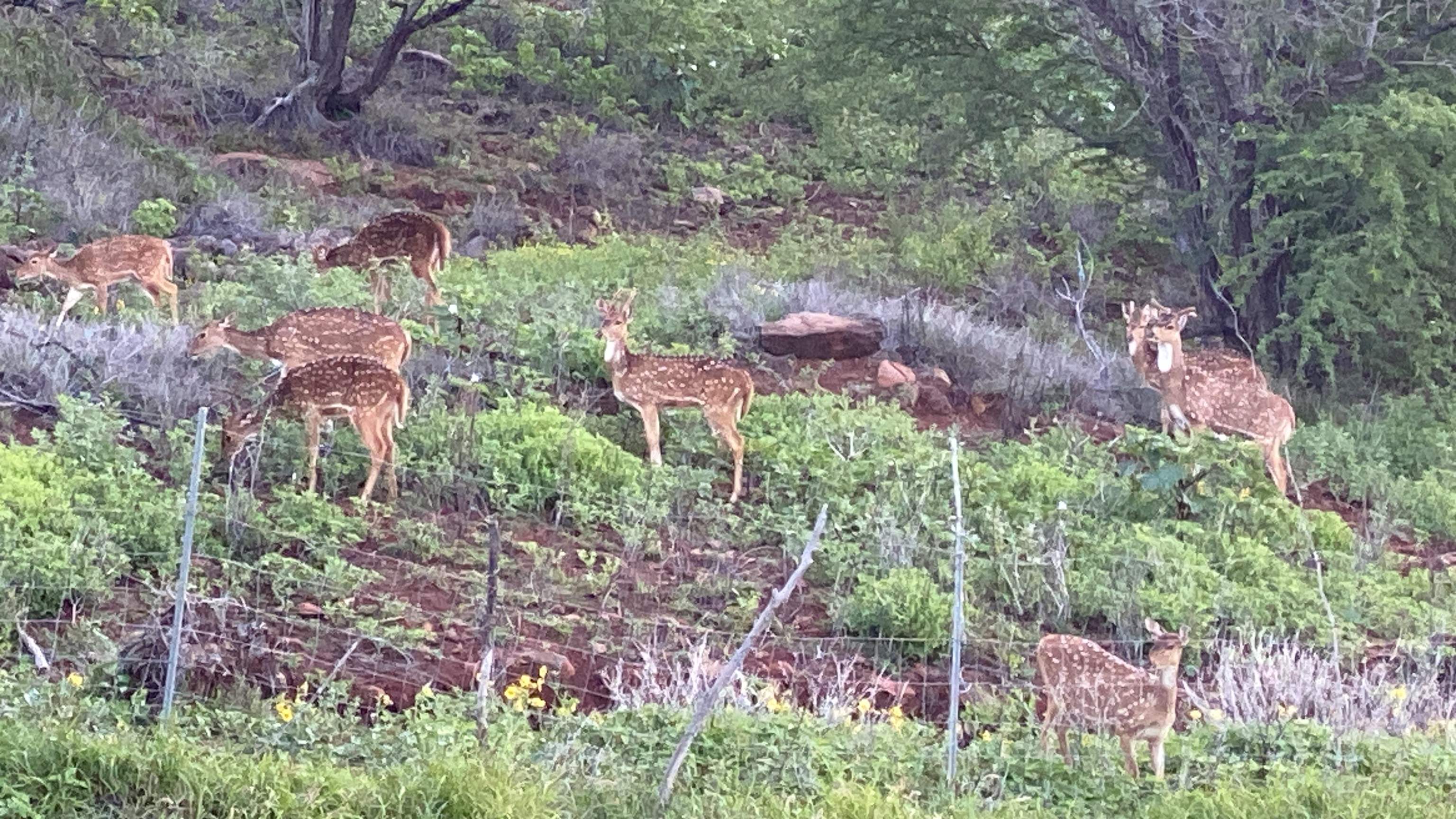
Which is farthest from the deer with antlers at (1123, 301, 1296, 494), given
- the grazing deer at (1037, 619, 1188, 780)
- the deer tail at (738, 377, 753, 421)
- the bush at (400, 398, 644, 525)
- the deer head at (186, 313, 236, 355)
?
the deer head at (186, 313, 236, 355)

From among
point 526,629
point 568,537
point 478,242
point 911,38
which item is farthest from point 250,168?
point 526,629

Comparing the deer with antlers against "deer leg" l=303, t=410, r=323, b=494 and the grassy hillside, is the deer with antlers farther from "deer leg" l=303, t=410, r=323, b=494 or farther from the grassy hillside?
"deer leg" l=303, t=410, r=323, b=494

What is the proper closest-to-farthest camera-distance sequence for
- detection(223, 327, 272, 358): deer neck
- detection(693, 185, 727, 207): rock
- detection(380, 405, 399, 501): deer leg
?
detection(380, 405, 399, 501): deer leg
detection(223, 327, 272, 358): deer neck
detection(693, 185, 727, 207): rock

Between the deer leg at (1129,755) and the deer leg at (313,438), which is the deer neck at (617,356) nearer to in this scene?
the deer leg at (313,438)

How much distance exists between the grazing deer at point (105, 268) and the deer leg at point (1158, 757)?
7940 millimetres

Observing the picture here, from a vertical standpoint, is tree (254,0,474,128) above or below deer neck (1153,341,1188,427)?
above

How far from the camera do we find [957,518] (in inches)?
302

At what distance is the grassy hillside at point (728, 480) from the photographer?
7379mm

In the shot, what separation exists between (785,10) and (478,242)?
793 cm

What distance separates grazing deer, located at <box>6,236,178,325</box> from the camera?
13102 mm

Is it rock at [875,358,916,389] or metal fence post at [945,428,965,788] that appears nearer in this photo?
metal fence post at [945,428,965,788]

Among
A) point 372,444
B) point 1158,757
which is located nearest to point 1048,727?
point 1158,757

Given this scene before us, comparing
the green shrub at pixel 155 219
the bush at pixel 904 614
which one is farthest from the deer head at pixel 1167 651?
the green shrub at pixel 155 219

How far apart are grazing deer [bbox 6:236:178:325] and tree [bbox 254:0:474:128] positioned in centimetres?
808
